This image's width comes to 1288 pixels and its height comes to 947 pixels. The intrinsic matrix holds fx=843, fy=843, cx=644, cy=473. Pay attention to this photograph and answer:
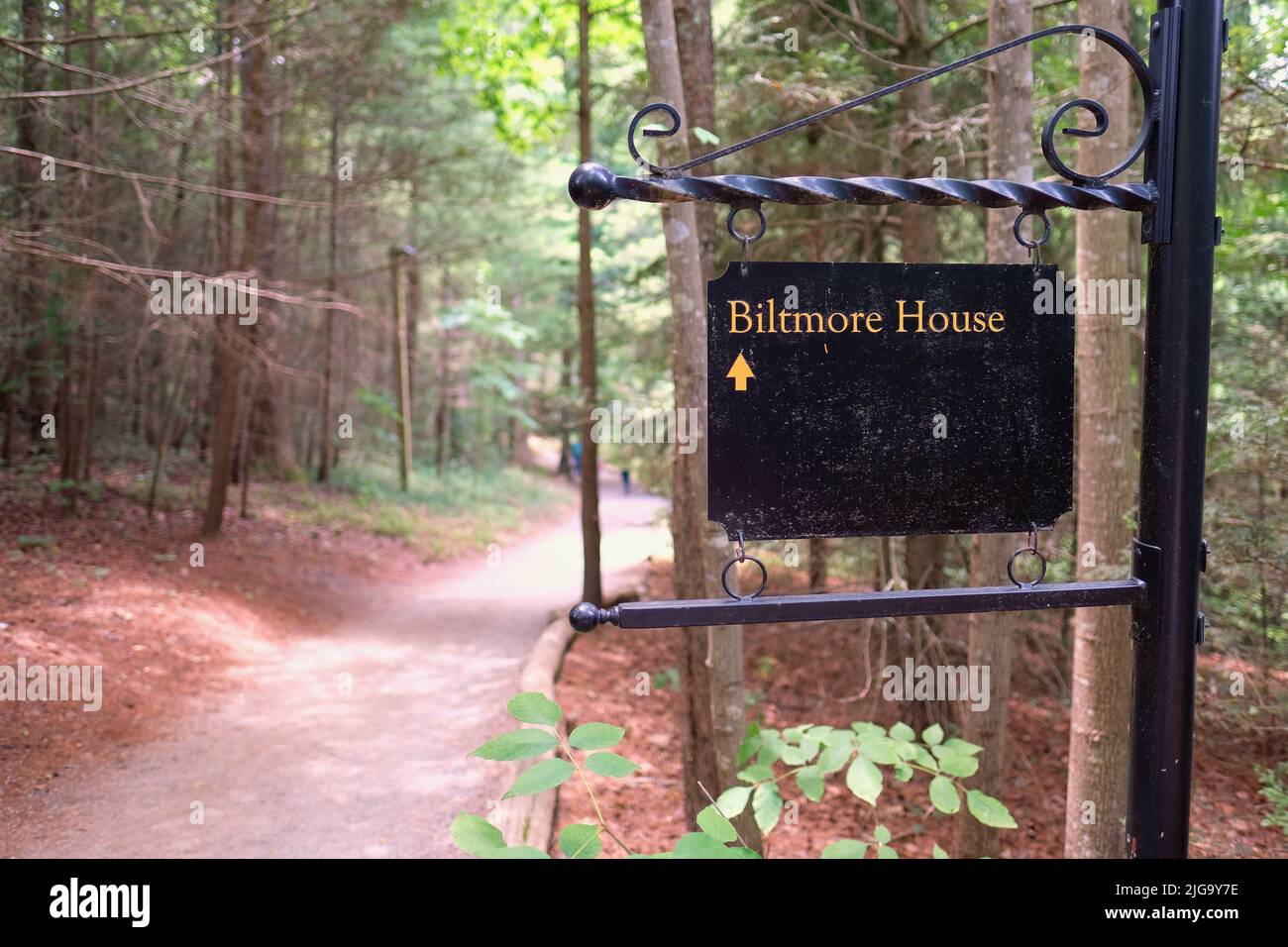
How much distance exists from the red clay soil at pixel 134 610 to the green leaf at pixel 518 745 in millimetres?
4889

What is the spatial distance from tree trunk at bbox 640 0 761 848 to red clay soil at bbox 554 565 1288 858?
0.72m

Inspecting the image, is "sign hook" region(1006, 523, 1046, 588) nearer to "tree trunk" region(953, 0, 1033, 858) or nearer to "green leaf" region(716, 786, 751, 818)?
"green leaf" region(716, 786, 751, 818)

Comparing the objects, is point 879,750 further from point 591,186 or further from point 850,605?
point 591,186

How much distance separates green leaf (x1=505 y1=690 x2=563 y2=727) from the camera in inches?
76.4

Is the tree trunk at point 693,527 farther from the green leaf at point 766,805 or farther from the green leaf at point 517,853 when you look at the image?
the green leaf at point 517,853

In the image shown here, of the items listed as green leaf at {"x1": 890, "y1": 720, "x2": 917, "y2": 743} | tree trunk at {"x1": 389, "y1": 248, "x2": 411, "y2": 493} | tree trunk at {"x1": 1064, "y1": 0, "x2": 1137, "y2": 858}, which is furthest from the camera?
tree trunk at {"x1": 389, "y1": 248, "x2": 411, "y2": 493}

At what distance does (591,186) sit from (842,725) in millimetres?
8026

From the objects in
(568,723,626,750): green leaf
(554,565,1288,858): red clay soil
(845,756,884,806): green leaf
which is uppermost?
(568,723,626,750): green leaf

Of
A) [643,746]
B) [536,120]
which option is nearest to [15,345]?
[536,120]

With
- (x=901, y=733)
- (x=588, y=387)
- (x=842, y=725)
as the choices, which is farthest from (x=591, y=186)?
(x=588, y=387)

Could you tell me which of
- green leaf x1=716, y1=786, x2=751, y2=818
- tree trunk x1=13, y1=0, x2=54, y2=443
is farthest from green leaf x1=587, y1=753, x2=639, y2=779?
tree trunk x1=13, y1=0, x2=54, y2=443

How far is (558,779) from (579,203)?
4.19ft
